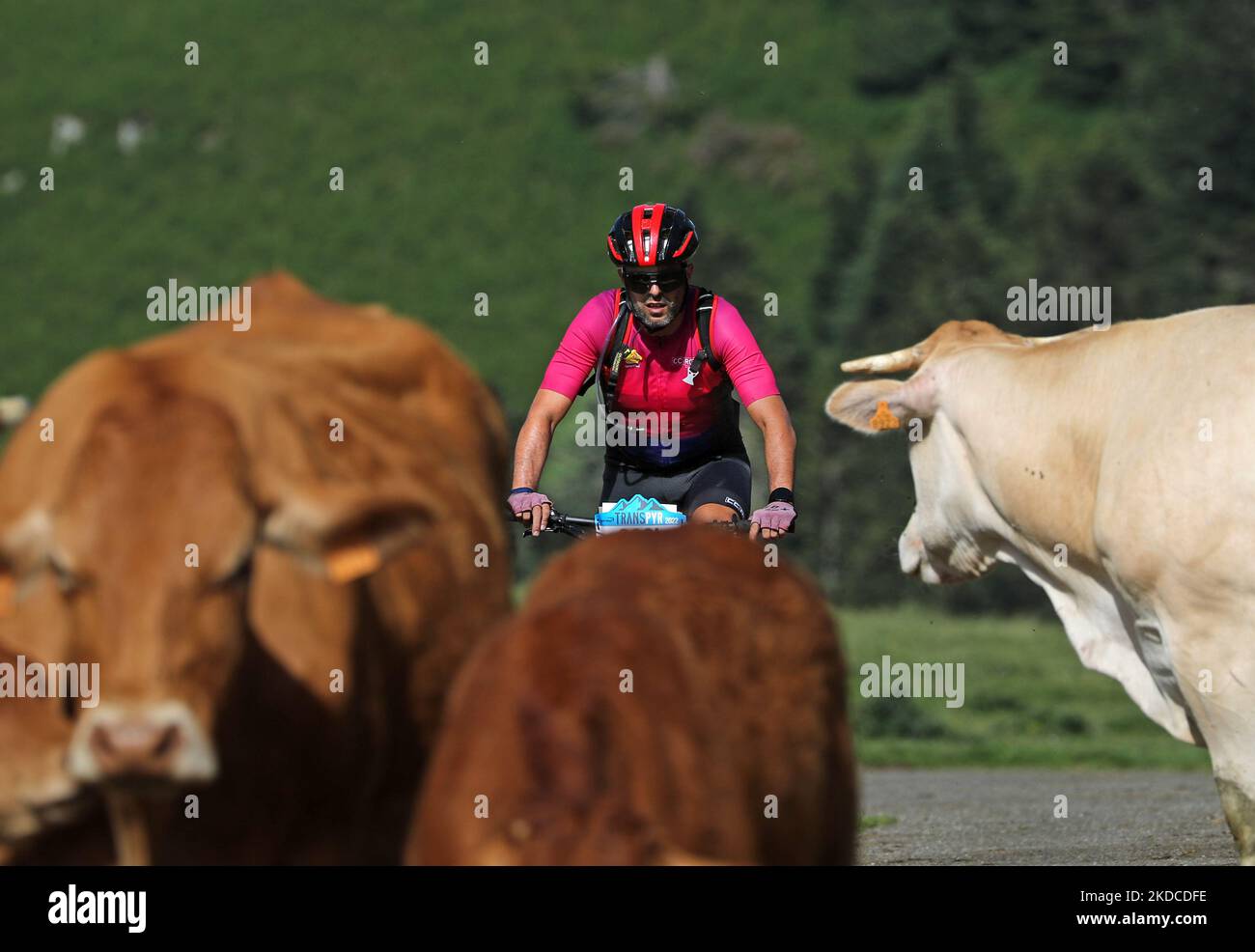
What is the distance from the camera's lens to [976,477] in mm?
10930

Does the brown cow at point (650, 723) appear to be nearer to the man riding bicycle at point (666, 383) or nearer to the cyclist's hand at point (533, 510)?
the cyclist's hand at point (533, 510)

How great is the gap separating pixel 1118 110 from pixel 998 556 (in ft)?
276

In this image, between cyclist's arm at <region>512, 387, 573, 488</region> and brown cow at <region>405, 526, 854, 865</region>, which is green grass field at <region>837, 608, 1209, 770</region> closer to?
cyclist's arm at <region>512, 387, 573, 488</region>

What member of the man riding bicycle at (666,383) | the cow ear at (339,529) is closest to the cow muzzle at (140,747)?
the cow ear at (339,529)

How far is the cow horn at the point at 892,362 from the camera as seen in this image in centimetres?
1104

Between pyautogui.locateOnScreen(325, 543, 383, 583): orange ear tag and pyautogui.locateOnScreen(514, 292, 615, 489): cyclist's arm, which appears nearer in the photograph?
pyautogui.locateOnScreen(325, 543, 383, 583): orange ear tag

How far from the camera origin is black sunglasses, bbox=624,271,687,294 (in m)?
8.12

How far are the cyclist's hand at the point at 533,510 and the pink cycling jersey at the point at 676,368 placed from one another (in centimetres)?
66

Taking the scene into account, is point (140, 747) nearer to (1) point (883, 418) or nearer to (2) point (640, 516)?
(2) point (640, 516)

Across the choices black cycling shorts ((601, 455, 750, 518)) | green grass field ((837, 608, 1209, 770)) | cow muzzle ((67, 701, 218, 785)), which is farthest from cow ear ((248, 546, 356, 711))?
green grass field ((837, 608, 1209, 770))

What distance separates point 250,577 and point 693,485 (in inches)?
147

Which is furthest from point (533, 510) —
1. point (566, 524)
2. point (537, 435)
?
point (537, 435)

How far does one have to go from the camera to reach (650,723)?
436 centimetres
